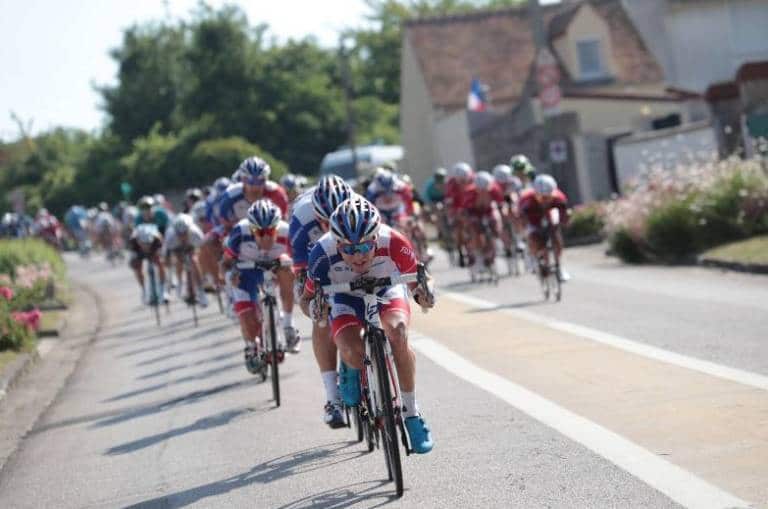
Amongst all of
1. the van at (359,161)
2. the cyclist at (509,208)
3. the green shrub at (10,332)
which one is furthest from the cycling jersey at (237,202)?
the van at (359,161)

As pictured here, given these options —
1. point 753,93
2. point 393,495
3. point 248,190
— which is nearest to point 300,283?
point 393,495

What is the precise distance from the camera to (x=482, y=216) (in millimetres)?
23844

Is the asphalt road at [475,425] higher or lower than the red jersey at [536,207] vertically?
lower

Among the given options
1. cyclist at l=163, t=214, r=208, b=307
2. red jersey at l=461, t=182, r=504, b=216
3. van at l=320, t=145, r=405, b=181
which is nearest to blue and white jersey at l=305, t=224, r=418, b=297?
cyclist at l=163, t=214, r=208, b=307

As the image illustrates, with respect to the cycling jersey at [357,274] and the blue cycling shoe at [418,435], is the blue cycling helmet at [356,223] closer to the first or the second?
the cycling jersey at [357,274]

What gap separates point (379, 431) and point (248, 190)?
706cm

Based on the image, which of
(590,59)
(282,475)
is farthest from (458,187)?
(590,59)

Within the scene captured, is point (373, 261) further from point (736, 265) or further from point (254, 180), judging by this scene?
point (736, 265)

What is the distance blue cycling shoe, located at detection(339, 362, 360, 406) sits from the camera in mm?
9531

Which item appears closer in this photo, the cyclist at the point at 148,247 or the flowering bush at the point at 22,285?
the flowering bush at the point at 22,285

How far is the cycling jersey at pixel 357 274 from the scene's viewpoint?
892 cm

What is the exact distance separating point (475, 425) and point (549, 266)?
9.19 metres

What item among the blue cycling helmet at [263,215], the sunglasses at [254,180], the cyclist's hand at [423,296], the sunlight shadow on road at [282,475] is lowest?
the sunlight shadow on road at [282,475]

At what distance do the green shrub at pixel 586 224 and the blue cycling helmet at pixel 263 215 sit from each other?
19386 mm
